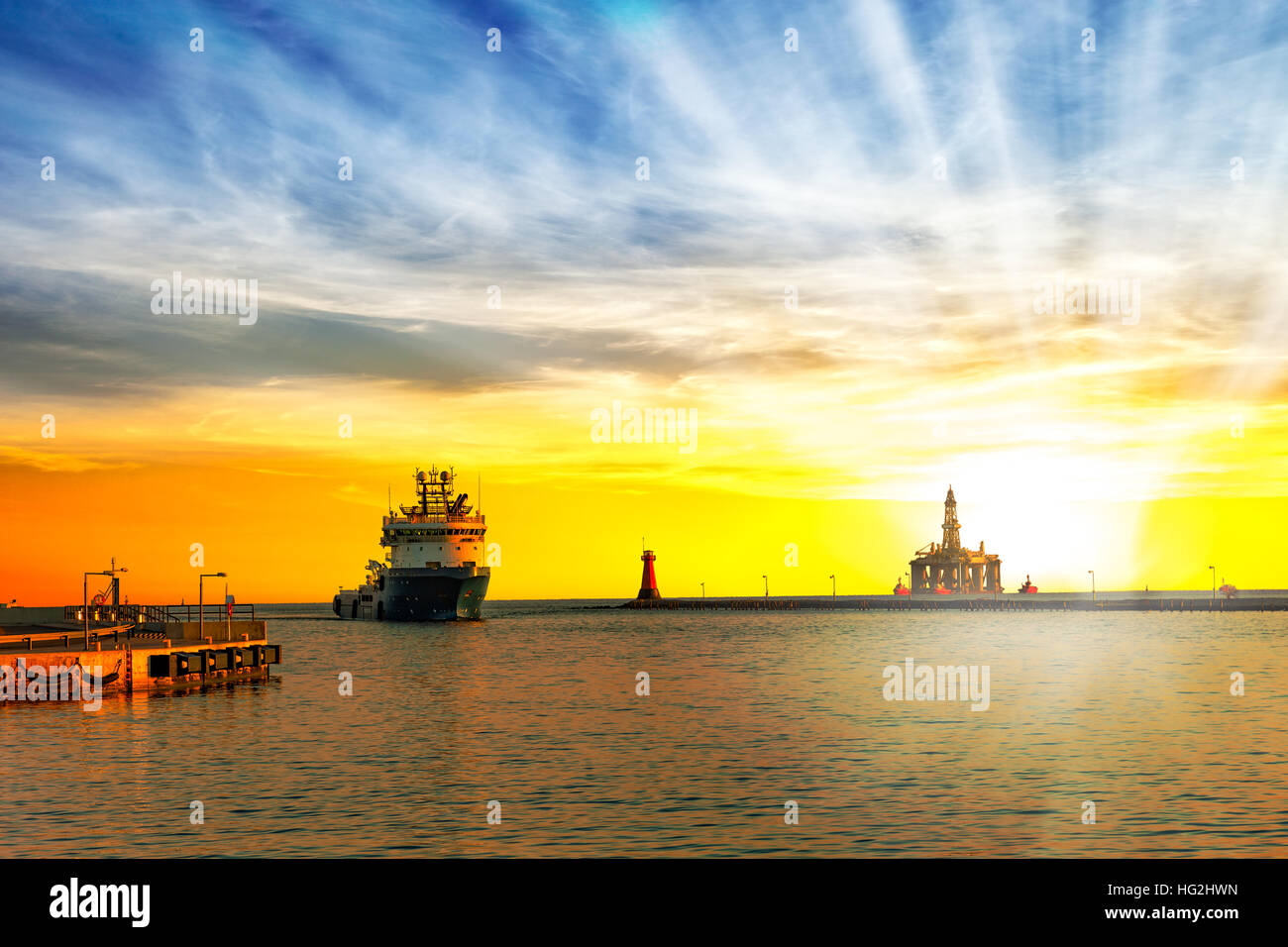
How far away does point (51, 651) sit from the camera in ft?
188

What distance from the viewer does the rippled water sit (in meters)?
23.5

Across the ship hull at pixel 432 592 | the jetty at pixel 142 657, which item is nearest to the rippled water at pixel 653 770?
the jetty at pixel 142 657

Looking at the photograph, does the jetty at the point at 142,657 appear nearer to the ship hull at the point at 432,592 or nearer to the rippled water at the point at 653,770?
the rippled water at the point at 653,770

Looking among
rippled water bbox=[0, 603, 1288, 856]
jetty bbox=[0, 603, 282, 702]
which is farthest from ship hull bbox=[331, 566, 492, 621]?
rippled water bbox=[0, 603, 1288, 856]

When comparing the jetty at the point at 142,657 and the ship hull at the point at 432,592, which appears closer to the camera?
the jetty at the point at 142,657

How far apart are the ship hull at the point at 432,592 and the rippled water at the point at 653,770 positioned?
8324 cm

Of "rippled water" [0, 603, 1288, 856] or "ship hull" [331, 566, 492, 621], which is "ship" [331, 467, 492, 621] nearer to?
"ship hull" [331, 566, 492, 621]

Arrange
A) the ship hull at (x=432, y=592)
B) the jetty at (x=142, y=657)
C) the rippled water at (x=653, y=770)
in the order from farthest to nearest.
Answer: the ship hull at (x=432, y=592) → the jetty at (x=142, y=657) → the rippled water at (x=653, y=770)

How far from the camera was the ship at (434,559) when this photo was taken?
15325 cm

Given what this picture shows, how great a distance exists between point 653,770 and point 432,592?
125 m

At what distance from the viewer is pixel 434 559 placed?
517 ft
